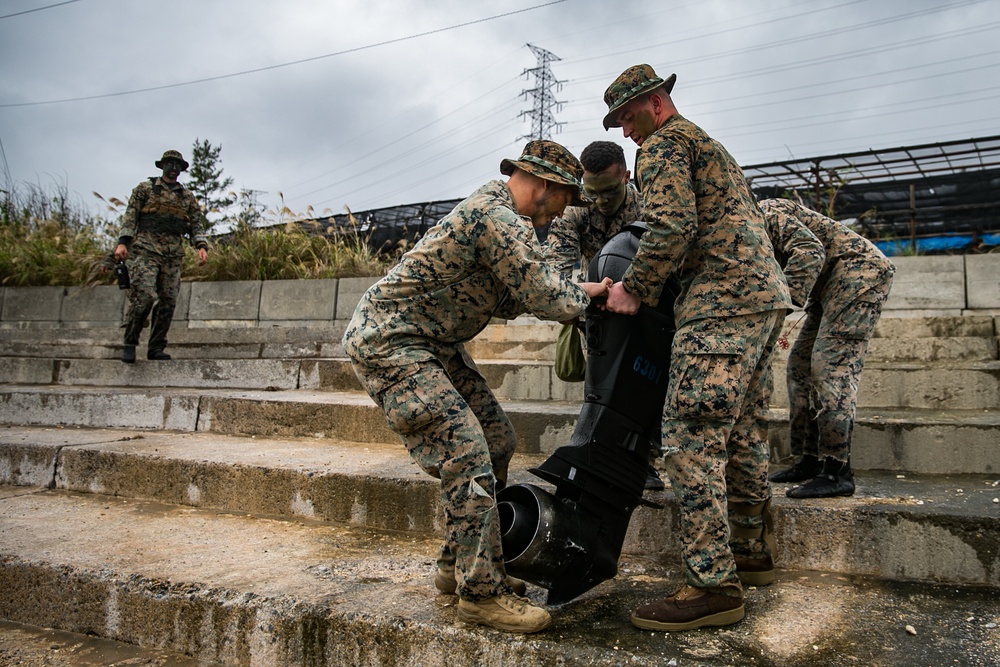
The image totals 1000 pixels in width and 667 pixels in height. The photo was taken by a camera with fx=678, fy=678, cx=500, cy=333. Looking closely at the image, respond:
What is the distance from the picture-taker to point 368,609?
88.7 inches

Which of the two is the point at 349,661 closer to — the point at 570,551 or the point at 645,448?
the point at 570,551

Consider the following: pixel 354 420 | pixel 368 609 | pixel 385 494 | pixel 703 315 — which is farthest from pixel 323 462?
pixel 703 315

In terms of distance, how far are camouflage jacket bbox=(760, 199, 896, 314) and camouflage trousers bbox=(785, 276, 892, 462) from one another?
6 centimetres

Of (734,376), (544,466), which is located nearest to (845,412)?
(734,376)

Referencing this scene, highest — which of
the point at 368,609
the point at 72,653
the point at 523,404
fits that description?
the point at 523,404

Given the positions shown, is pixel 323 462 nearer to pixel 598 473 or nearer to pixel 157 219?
pixel 598 473

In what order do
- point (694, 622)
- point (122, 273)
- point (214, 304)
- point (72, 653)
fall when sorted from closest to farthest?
point (694, 622) → point (72, 653) → point (122, 273) → point (214, 304)

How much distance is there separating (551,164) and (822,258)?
1.52 meters

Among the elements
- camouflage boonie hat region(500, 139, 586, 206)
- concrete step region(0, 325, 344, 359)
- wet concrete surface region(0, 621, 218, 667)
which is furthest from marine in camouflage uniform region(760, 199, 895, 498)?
concrete step region(0, 325, 344, 359)

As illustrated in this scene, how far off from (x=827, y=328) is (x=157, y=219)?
228 inches

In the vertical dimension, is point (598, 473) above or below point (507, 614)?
above

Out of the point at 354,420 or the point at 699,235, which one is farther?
the point at 354,420

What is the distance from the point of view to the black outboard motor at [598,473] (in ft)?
6.87

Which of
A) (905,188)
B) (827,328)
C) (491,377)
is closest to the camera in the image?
(827,328)
